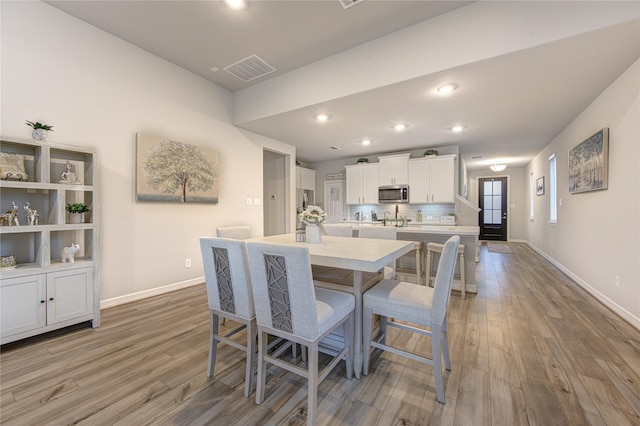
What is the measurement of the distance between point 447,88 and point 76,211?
3891 mm

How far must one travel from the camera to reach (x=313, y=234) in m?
2.15

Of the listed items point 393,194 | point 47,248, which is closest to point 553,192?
point 393,194

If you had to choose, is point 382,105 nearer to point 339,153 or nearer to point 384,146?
point 384,146

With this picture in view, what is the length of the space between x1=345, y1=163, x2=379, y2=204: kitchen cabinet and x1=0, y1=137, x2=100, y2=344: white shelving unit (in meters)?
4.92

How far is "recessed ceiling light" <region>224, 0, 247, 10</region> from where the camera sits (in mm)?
2260

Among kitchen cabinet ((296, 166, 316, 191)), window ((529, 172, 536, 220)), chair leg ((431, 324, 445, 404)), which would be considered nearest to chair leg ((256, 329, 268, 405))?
chair leg ((431, 324, 445, 404))

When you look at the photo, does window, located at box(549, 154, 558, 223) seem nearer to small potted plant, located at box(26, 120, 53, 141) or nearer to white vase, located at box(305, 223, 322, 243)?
white vase, located at box(305, 223, 322, 243)

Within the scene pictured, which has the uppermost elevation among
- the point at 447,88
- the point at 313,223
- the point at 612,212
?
the point at 447,88

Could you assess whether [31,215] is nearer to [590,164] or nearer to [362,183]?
[362,183]

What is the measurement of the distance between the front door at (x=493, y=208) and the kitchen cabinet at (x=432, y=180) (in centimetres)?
442

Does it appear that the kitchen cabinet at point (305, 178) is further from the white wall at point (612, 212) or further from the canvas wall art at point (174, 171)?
the white wall at point (612, 212)

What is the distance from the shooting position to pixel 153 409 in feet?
4.58

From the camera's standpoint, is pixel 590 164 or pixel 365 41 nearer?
pixel 365 41

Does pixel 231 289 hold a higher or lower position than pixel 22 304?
higher
